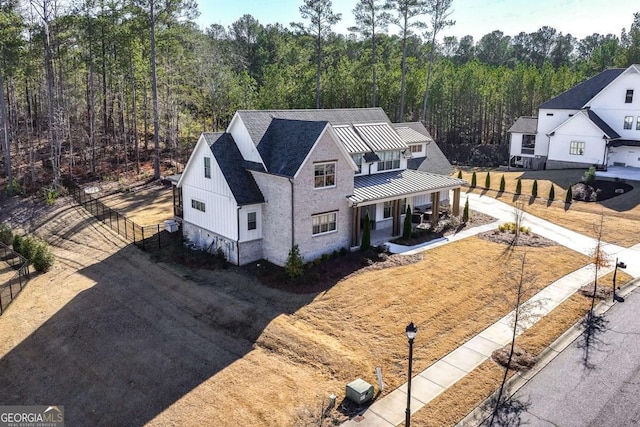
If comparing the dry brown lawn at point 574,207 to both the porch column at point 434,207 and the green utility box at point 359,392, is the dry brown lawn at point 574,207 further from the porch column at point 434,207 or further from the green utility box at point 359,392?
the green utility box at point 359,392

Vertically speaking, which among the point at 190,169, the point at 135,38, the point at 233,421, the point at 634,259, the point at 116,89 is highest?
the point at 135,38

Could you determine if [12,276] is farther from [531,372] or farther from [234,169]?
[531,372]

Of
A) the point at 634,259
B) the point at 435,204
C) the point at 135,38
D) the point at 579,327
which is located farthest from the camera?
the point at 135,38

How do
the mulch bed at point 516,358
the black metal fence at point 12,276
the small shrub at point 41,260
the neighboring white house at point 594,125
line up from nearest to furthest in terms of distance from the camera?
the mulch bed at point 516,358
the black metal fence at point 12,276
the small shrub at point 41,260
the neighboring white house at point 594,125

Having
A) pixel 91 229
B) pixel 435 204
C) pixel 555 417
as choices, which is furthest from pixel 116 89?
pixel 555 417

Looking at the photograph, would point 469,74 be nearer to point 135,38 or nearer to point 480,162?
point 480,162

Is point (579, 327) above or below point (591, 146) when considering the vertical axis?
below

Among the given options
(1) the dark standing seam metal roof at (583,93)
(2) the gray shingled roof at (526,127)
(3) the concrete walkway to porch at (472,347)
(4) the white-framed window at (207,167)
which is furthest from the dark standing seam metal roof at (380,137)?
(1) the dark standing seam metal roof at (583,93)
